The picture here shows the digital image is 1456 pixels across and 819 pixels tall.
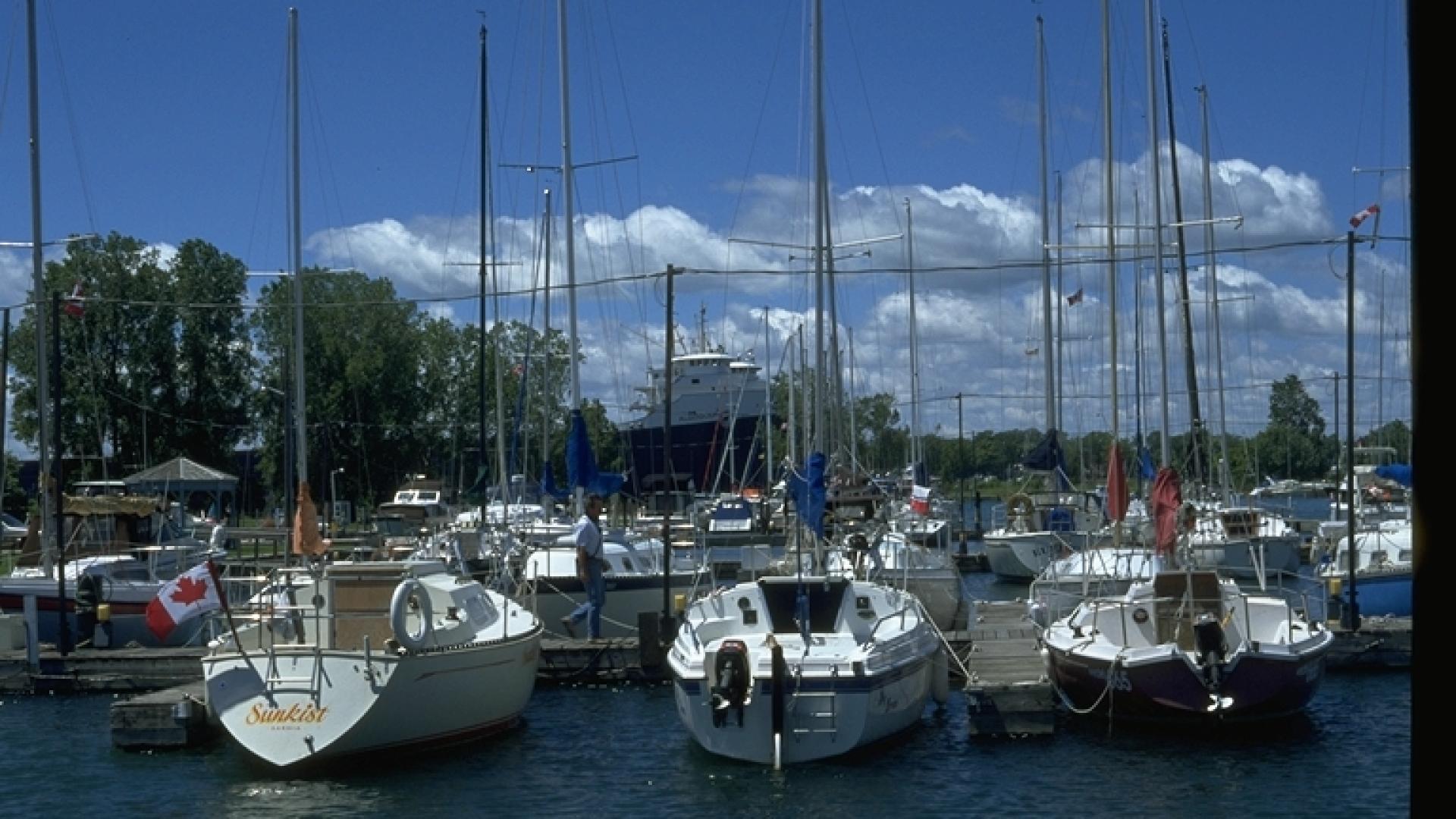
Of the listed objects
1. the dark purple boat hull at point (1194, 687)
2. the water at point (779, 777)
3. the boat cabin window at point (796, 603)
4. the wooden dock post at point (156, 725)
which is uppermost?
the boat cabin window at point (796, 603)

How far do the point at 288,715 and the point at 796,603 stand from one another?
6696 mm

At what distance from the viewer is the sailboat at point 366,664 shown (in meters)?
19.3

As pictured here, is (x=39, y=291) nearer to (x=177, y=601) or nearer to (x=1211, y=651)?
(x=177, y=601)

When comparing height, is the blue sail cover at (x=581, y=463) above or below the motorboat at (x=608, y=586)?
above

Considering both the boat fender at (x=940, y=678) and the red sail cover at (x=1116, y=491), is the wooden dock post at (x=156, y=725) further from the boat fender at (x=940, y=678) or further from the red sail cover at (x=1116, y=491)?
the red sail cover at (x=1116, y=491)

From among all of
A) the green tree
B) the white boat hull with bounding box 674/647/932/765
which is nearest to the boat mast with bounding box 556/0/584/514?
the white boat hull with bounding box 674/647/932/765

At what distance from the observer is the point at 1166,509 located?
1006 inches

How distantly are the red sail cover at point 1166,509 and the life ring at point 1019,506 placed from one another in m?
25.3

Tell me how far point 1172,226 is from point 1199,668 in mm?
17526

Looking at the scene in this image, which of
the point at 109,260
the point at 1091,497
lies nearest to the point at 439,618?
the point at 1091,497

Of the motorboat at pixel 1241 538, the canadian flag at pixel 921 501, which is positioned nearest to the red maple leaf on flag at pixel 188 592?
the motorboat at pixel 1241 538

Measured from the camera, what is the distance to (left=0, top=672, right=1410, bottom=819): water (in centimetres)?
1828

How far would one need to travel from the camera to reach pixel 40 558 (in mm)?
34438

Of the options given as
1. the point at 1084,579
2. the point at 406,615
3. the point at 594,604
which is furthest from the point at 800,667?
the point at 594,604
